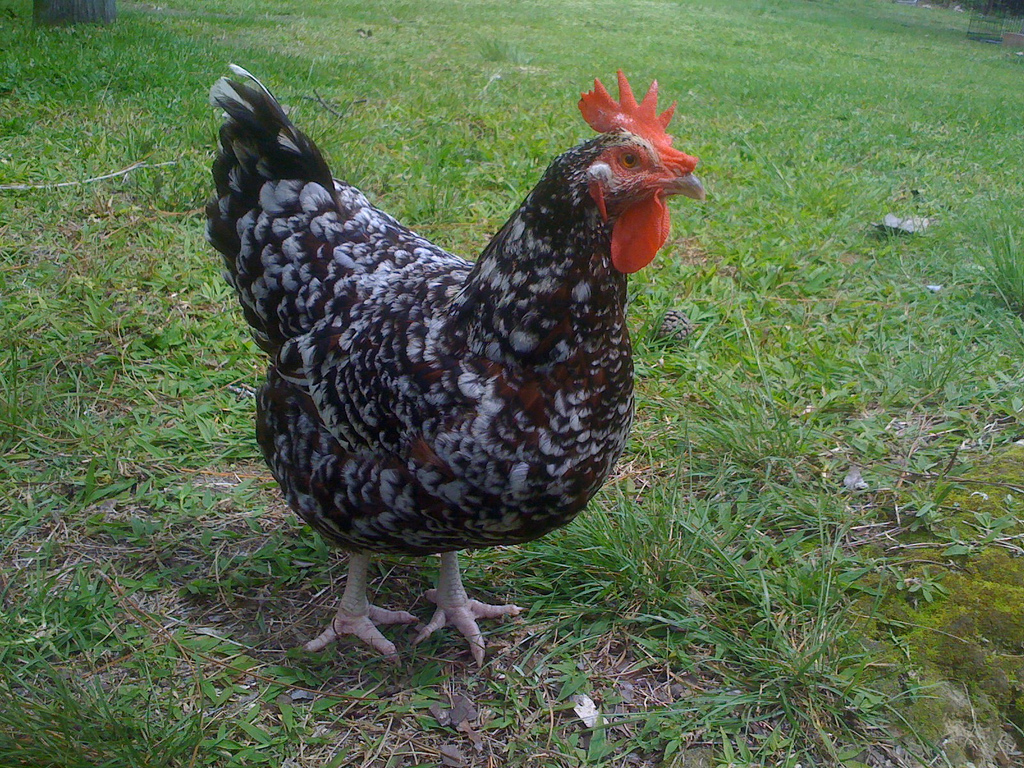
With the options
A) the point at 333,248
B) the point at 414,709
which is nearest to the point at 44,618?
the point at 414,709

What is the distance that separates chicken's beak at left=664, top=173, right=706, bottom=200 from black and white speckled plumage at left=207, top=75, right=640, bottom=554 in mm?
174

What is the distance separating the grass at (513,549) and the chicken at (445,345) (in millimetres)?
361

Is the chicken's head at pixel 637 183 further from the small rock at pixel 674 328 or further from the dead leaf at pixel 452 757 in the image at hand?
the small rock at pixel 674 328

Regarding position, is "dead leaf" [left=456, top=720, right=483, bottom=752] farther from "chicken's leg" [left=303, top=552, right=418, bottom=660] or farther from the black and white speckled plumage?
the black and white speckled plumage

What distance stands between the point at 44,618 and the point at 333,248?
1514 millimetres

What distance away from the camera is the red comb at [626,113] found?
2105 millimetres

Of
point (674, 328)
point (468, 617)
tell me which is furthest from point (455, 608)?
point (674, 328)

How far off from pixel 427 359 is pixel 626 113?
88cm

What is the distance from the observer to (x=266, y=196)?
8.75 feet

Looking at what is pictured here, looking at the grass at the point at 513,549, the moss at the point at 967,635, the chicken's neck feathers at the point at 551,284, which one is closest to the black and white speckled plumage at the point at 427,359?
the chicken's neck feathers at the point at 551,284

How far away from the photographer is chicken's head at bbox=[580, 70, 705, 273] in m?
1.97

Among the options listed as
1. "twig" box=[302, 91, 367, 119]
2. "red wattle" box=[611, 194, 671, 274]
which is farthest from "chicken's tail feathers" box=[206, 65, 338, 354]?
"twig" box=[302, 91, 367, 119]

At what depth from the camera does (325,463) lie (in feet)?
7.90

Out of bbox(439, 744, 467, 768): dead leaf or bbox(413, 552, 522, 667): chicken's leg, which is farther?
bbox(413, 552, 522, 667): chicken's leg
